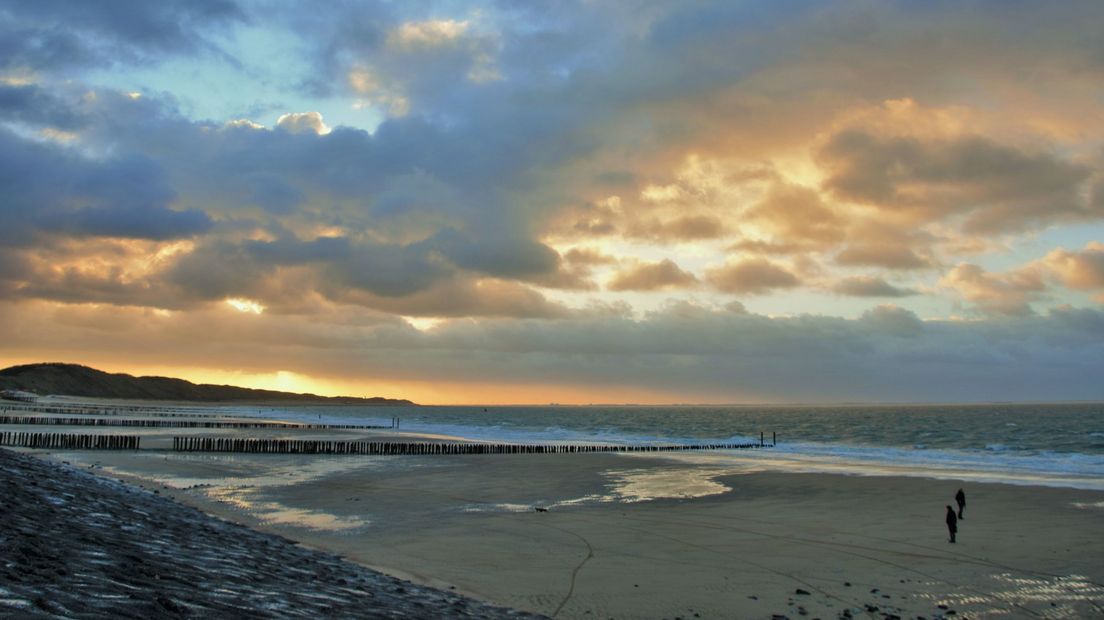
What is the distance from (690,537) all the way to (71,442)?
49.5 m

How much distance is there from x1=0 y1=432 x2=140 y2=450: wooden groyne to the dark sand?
36.3 m

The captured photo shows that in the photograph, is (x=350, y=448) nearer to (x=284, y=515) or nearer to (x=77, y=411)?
(x=284, y=515)

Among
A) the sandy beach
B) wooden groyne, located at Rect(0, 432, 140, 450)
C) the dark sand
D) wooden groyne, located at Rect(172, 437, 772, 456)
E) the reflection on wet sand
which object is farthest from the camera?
wooden groyne, located at Rect(172, 437, 772, 456)

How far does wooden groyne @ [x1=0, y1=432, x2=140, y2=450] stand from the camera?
48.4m

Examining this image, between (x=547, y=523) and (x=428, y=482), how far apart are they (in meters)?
14.1

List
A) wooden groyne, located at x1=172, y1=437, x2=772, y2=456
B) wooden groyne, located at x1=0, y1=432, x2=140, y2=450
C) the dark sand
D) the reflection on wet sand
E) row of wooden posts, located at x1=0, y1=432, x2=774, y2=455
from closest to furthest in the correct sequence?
the dark sand → the reflection on wet sand → wooden groyne, located at x1=0, y1=432, x2=140, y2=450 → row of wooden posts, located at x1=0, y1=432, x2=774, y2=455 → wooden groyne, located at x1=172, y1=437, x2=772, y2=456

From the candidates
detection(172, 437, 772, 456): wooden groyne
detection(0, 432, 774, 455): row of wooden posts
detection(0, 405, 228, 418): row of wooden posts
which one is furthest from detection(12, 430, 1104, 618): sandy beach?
detection(0, 405, 228, 418): row of wooden posts

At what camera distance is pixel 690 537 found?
875 inches

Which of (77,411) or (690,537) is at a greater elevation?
(690,537)

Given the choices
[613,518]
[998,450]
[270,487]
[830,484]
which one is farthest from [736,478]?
[998,450]

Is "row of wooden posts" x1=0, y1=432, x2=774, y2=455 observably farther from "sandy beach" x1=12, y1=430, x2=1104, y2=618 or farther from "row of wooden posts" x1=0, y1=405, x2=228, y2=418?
"row of wooden posts" x1=0, y1=405, x2=228, y2=418

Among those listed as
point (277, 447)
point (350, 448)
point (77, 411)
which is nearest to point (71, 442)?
point (277, 447)

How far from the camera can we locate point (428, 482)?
36750 millimetres

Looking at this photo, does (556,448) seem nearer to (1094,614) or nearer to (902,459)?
(902,459)
